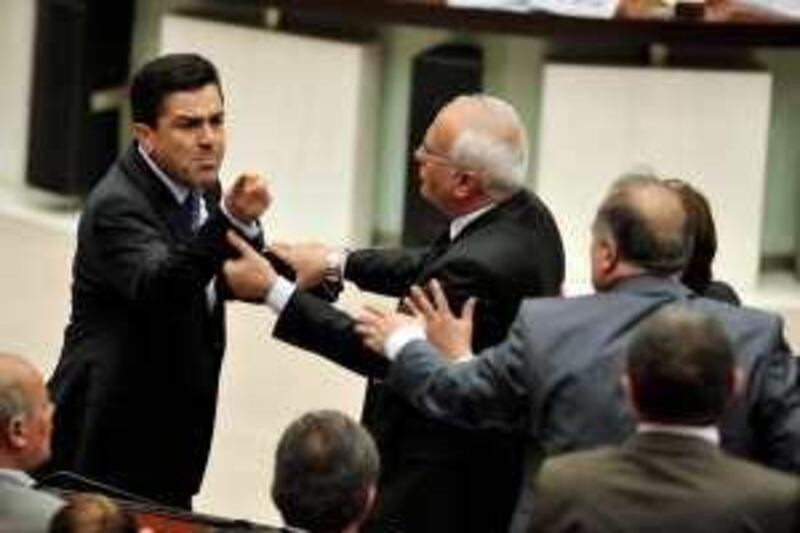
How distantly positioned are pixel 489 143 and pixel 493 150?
2cm

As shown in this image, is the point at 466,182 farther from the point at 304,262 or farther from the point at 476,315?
the point at 304,262

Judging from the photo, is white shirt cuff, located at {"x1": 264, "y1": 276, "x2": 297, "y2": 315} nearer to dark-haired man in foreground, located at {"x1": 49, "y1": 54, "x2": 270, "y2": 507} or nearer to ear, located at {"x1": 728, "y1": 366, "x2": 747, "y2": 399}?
dark-haired man in foreground, located at {"x1": 49, "y1": 54, "x2": 270, "y2": 507}

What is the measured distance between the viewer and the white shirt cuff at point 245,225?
4.11 meters

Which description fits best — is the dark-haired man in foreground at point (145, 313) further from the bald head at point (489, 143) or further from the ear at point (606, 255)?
the ear at point (606, 255)

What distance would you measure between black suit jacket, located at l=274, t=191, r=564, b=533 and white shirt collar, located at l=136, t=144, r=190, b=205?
34 centimetres

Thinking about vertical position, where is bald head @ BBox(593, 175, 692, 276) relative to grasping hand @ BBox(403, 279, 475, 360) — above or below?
above

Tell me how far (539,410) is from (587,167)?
2563 mm

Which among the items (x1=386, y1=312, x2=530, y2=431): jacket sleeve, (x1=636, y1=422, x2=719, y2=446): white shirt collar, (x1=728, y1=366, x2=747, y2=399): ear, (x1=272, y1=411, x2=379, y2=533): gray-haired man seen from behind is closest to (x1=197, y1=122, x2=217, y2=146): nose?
(x1=386, y1=312, x2=530, y2=431): jacket sleeve

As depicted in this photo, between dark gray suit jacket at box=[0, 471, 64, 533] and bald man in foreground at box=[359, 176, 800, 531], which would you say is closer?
dark gray suit jacket at box=[0, 471, 64, 533]

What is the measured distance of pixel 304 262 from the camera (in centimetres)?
439

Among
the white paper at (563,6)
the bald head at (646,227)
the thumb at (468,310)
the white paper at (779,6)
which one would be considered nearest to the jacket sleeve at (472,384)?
the thumb at (468,310)

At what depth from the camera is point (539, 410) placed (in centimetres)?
362

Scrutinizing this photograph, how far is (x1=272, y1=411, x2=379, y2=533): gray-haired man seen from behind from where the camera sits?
3266mm

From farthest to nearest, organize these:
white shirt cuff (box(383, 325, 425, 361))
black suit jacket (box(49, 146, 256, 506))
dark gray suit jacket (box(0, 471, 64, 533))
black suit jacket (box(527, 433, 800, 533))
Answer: black suit jacket (box(49, 146, 256, 506)) → white shirt cuff (box(383, 325, 425, 361)) → dark gray suit jacket (box(0, 471, 64, 533)) → black suit jacket (box(527, 433, 800, 533))
